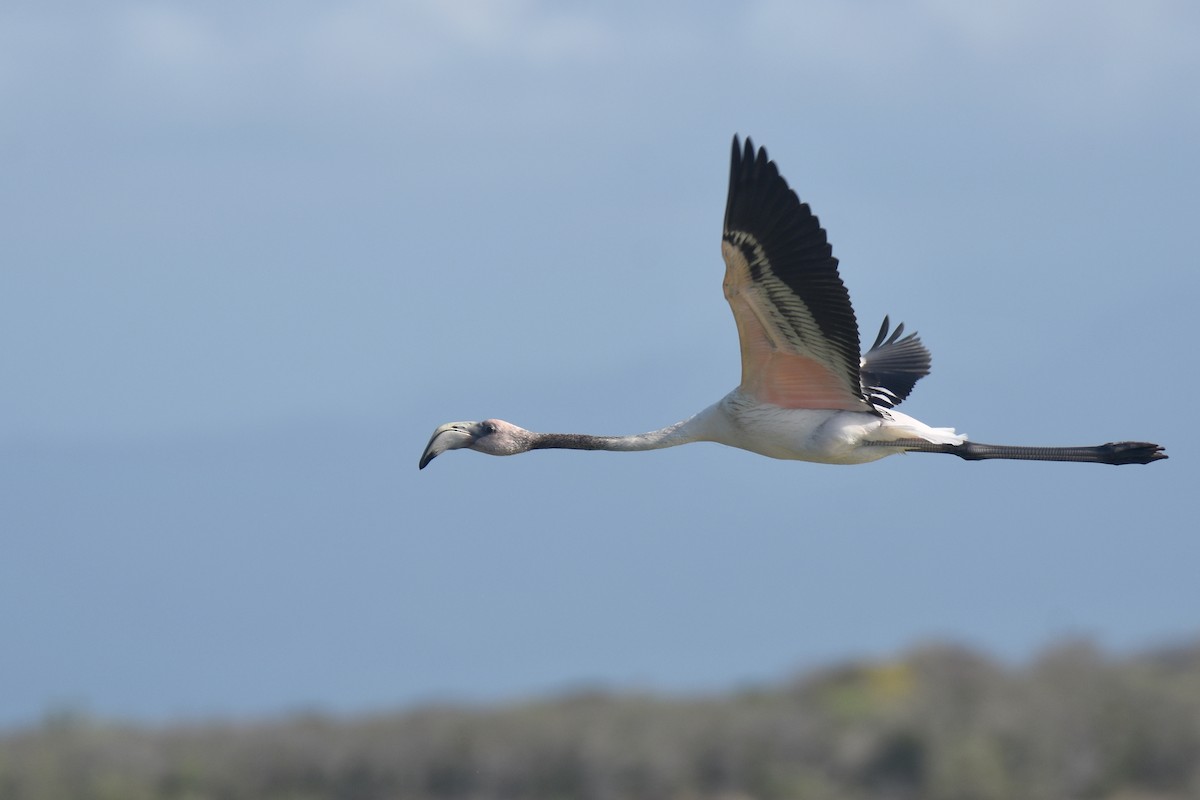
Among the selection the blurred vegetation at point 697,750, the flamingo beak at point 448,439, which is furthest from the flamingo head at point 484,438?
the blurred vegetation at point 697,750

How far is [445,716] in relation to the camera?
34.3 metres

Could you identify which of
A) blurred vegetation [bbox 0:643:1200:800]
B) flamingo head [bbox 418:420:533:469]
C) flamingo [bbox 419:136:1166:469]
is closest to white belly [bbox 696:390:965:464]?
flamingo [bbox 419:136:1166:469]

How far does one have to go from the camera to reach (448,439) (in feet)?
44.3

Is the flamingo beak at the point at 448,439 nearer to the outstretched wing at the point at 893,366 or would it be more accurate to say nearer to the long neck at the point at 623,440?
the long neck at the point at 623,440

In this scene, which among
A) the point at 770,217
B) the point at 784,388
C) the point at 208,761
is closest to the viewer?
the point at 770,217

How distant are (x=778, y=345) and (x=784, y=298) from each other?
1.96 ft

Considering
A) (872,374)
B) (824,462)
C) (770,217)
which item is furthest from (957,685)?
(770,217)

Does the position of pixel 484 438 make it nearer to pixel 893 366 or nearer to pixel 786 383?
pixel 786 383

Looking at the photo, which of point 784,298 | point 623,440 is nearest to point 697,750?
point 623,440

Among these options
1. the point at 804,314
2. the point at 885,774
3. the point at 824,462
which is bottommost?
the point at 885,774

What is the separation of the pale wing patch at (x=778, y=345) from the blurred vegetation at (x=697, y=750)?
1914 cm

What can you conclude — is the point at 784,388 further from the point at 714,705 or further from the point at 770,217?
the point at 714,705

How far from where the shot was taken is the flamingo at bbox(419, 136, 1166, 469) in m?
11.8

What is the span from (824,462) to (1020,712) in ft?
64.7
